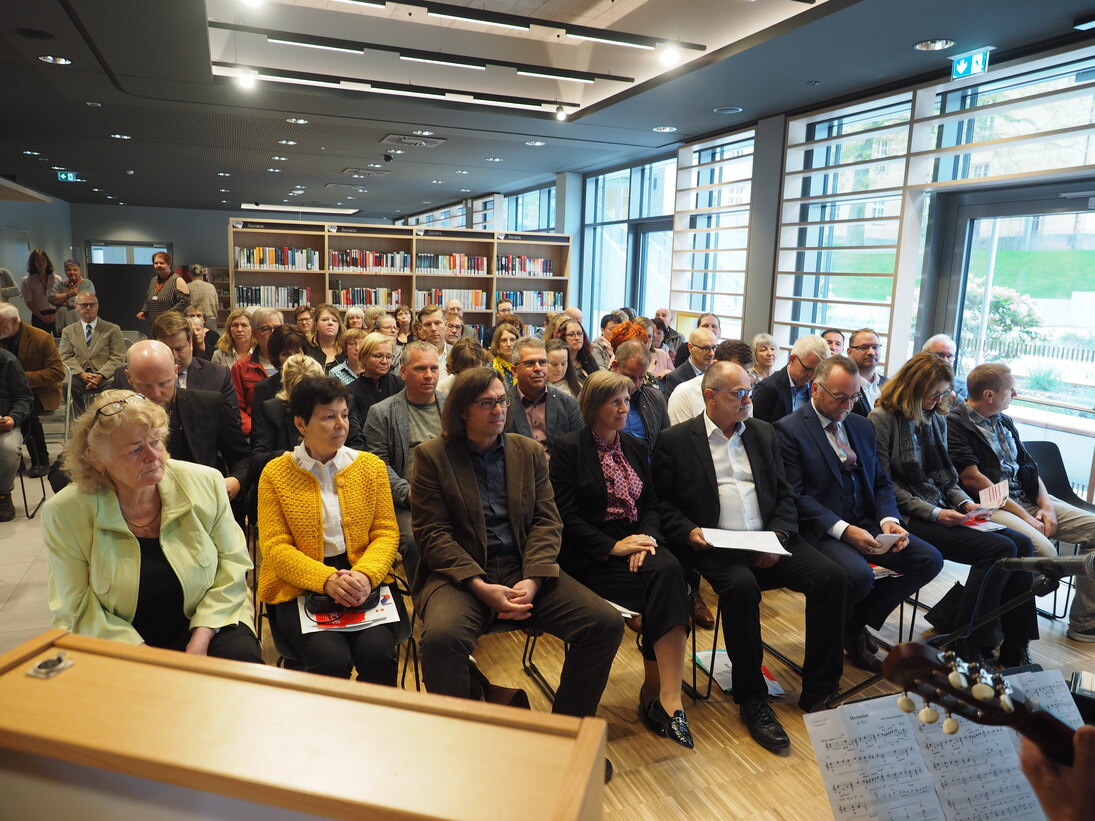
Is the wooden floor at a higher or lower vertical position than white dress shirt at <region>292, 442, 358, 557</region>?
lower

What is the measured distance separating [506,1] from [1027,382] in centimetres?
556

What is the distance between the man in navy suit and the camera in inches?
133

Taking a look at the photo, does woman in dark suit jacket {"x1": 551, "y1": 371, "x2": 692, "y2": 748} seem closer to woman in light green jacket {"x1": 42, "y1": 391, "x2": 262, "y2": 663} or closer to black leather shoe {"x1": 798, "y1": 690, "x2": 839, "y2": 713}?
black leather shoe {"x1": 798, "y1": 690, "x2": 839, "y2": 713}

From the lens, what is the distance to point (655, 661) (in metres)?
3.01

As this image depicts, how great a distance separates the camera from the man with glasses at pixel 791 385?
15.3 ft

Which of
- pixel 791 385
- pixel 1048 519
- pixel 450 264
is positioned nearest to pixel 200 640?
pixel 791 385

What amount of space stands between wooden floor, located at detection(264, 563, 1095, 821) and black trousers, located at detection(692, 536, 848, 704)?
0.65 feet

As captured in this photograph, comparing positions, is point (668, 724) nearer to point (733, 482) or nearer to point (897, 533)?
point (733, 482)

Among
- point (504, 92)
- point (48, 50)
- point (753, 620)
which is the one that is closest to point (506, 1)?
point (504, 92)

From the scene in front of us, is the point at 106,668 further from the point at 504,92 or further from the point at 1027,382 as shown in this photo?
the point at 504,92

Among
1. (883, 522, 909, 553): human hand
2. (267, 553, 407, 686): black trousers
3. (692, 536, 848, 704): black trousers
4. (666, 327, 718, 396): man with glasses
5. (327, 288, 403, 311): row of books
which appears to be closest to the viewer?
(267, 553, 407, 686): black trousers

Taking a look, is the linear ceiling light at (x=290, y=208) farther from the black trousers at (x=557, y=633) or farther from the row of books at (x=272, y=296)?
the black trousers at (x=557, y=633)

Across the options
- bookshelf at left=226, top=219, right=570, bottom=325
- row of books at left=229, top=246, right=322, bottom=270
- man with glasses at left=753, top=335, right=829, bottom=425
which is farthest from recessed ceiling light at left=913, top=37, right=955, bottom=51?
row of books at left=229, top=246, right=322, bottom=270

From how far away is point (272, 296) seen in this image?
9.02 metres
